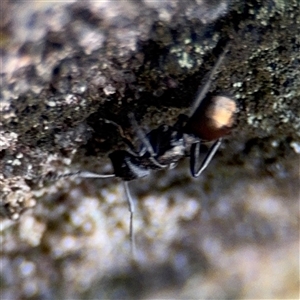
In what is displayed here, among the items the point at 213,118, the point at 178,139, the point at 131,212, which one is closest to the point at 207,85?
the point at 213,118

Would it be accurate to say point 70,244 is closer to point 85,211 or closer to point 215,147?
point 85,211

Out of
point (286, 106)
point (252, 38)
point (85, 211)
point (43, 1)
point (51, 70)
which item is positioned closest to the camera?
point (43, 1)

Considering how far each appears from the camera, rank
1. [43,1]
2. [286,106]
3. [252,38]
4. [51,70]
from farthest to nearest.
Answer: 1. [286,106]
2. [252,38]
3. [51,70]
4. [43,1]

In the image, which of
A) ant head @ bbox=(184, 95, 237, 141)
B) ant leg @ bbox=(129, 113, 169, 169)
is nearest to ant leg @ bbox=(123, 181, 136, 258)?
ant leg @ bbox=(129, 113, 169, 169)

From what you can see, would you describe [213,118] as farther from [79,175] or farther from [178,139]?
[79,175]

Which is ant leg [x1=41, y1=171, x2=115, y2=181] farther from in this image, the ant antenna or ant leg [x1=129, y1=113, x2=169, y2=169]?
the ant antenna

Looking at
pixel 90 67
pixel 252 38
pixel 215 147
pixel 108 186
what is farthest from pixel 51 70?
pixel 108 186

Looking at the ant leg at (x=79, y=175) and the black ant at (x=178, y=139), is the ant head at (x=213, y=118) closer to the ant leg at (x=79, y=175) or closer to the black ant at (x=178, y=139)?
the black ant at (x=178, y=139)
